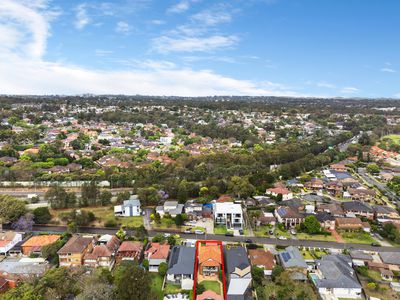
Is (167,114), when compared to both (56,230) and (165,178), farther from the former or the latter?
(56,230)

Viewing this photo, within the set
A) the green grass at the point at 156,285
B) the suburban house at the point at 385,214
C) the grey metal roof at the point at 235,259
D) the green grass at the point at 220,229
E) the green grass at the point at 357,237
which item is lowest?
the green grass at the point at 357,237

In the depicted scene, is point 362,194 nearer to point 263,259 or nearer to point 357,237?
point 357,237

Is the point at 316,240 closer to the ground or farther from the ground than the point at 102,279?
closer to the ground

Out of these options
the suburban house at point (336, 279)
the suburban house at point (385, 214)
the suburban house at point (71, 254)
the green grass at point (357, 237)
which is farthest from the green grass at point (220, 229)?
the suburban house at point (385, 214)

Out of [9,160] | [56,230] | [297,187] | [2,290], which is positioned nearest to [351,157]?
[297,187]

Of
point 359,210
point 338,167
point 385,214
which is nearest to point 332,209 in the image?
point 359,210

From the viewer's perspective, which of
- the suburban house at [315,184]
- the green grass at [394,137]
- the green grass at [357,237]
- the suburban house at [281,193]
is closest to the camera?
the green grass at [357,237]

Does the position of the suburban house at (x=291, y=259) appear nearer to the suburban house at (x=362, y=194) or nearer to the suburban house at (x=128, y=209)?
the suburban house at (x=128, y=209)
